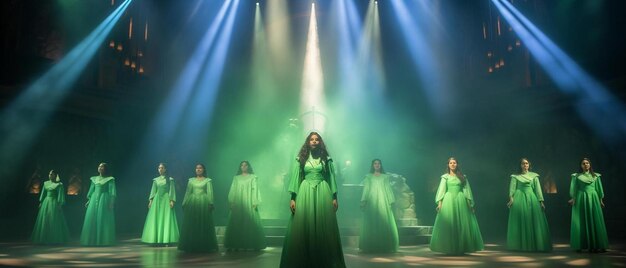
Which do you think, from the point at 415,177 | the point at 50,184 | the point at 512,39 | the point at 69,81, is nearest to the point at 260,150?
the point at 415,177

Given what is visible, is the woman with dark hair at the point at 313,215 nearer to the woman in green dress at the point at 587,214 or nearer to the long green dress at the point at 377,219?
the long green dress at the point at 377,219

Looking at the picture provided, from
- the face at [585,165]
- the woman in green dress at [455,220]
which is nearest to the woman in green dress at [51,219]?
the woman in green dress at [455,220]

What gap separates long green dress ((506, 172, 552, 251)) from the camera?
8531mm

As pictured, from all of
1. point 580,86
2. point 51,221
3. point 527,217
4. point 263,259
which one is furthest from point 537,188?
point 51,221

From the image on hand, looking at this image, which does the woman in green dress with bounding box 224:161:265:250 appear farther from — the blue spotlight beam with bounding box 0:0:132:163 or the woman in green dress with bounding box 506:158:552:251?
the blue spotlight beam with bounding box 0:0:132:163

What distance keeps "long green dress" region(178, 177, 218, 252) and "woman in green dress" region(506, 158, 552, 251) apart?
5579mm

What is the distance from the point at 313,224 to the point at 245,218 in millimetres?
3833

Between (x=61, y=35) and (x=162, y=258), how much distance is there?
9.39 meters

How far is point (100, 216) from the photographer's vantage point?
10094mm

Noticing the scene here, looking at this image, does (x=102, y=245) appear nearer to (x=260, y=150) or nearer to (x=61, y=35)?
(x=61, y=35)

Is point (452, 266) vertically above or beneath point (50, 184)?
beneath

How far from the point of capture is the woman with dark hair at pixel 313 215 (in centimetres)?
522

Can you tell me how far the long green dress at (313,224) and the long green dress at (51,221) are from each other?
758 cm

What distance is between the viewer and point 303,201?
5375mm
